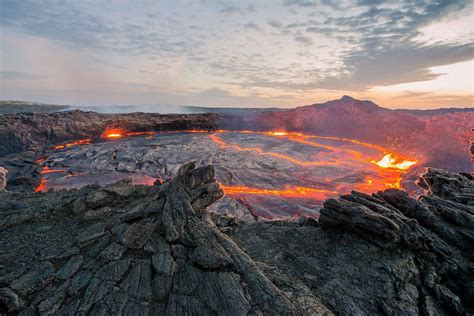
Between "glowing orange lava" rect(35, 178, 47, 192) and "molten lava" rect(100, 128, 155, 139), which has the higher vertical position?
"molten lava" rect(100, 128, 155, 139)

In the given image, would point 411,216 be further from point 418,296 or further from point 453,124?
point 453,124

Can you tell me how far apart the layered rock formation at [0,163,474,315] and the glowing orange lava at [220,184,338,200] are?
19.0 meters

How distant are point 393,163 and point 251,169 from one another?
103 feet

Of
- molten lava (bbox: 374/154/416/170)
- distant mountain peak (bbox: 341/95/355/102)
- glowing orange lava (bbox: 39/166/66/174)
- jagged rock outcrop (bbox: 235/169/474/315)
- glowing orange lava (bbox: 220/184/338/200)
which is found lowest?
glowing orange lava (bbox: 220/184/338/200)

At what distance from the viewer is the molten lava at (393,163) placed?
161 feet

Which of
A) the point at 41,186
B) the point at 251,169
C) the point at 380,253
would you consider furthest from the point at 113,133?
the point at 380,253

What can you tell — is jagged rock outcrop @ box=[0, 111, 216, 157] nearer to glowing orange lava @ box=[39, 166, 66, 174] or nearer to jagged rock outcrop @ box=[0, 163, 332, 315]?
glowing orange lava @ box=[39, 166, 66, 174]

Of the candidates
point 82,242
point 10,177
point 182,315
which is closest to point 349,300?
point 182,315

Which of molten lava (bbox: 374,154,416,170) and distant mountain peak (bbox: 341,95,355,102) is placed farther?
distant mountain peak (bbox: 341,95,355,102)

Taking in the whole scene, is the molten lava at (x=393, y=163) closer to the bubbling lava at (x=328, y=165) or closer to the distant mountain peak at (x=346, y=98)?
the bubbling lava at (x=328, y=165)

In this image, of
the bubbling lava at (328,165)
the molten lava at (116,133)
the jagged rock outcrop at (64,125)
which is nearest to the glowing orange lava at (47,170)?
the bubbling lava at (328,165)

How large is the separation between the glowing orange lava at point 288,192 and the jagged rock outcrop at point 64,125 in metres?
50.7

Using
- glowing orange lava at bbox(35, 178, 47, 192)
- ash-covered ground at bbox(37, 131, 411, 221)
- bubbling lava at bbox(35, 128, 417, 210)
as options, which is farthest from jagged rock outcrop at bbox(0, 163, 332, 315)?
glowing orange lava at bbox(35, 178, 47, 192)

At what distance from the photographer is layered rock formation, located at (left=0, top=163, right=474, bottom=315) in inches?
335
